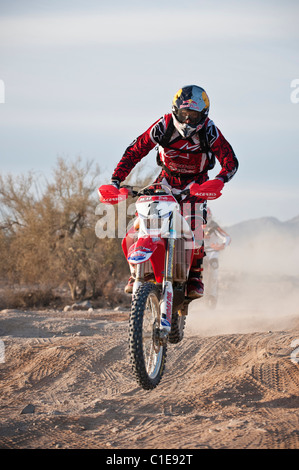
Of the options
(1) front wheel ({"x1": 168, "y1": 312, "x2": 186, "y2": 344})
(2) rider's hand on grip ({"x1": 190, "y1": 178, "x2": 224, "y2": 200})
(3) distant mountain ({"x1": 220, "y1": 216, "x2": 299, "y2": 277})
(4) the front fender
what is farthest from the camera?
(3) distant mountain ({"x1": 220, "y1": 216, "x2": 299, "y2": 277})

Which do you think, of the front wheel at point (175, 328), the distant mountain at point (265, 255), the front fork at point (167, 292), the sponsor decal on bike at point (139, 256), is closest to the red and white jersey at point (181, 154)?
the front fork at point (167, 292)

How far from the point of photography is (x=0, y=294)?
20219 millimetres

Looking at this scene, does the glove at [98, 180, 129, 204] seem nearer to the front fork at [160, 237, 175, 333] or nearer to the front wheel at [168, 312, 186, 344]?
the front fork at [160, 237, 175, 333]

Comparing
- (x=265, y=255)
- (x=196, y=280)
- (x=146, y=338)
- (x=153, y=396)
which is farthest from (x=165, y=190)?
(x=265, y=255)

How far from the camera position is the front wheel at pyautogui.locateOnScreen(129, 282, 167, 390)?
199 inches

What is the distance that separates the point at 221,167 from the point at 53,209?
54.7ft

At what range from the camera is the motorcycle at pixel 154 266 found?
516 centimetres

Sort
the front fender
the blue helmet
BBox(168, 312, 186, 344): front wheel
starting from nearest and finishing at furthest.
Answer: the front fender → the blue helmet → BBox(168, 312, 186, 344): front wheel

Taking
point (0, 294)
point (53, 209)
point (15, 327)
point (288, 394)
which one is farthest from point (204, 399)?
point (53, 209)

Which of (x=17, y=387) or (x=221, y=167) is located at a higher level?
(x=221, y=167)

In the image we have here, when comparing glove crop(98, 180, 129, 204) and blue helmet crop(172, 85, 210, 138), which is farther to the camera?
blue helmet crop(172, 85, 210, 138)

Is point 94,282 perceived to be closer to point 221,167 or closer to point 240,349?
point 240,349

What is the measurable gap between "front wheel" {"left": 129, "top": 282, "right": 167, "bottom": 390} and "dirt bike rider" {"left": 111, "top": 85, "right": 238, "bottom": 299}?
19.3 inches

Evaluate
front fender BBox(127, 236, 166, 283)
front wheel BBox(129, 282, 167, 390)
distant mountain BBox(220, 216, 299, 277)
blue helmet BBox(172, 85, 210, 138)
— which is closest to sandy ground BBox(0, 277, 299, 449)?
front wheel BBox(129, 282, 167, 390)
